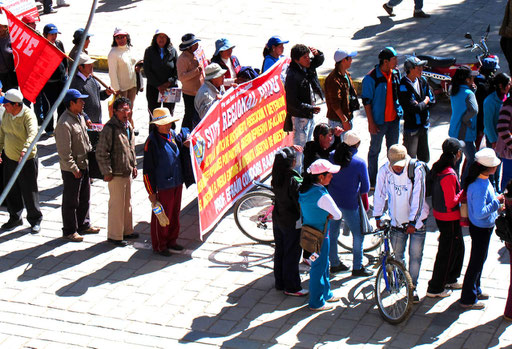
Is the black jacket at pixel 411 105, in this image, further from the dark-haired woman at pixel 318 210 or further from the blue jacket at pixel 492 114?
the dark-haired woman at pixel 318 210

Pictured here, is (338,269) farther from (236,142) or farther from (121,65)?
(121,65)

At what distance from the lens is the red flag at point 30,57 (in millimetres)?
7695

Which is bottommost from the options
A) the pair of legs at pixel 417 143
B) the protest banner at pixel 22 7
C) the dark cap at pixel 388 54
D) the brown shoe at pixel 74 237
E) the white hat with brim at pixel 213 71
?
the brown shoe at pixel 74 237

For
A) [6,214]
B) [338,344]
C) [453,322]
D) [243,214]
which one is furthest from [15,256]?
[453,322]

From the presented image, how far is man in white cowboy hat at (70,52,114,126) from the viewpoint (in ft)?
39.0

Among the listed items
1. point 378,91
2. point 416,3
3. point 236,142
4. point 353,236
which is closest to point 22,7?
point 236,142

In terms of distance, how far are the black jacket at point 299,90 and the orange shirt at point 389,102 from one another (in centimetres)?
96

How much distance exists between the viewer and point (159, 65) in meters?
13.0

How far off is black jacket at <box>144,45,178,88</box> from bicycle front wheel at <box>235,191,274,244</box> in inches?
130

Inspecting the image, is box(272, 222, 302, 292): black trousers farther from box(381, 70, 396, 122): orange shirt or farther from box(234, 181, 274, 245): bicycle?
box(381, 70, 396, 122): orange shirt

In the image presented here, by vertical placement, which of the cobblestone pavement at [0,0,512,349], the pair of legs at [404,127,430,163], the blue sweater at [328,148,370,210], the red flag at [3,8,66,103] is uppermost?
the red flag at [3,8,66,103]

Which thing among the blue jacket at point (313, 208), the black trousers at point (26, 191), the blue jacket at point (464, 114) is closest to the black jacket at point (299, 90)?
the blue jacket at point (464, 114)

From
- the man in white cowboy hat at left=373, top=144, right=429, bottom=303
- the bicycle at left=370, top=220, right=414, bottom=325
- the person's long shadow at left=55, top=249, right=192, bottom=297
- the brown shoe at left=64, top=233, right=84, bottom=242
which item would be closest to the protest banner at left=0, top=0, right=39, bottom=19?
the brown shoe at left=64, top=233, right=84, bottom=242

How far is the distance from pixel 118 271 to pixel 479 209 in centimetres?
407
